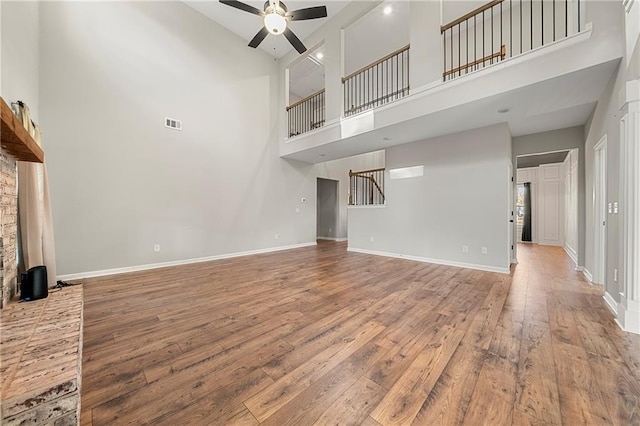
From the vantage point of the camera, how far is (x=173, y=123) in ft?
14.6

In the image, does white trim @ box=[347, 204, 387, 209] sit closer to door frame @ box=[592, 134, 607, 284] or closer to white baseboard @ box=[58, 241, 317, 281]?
white baseboard @ box=[58, 241, 317, 281]

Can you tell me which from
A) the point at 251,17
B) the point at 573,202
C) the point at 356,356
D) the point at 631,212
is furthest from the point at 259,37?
the point at 573,202

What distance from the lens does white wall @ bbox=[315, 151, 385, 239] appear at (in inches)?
314

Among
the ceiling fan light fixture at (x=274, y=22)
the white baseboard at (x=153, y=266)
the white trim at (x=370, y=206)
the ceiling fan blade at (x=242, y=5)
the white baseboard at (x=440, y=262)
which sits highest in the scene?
the ceiling fan blade at (x=242, y=5)

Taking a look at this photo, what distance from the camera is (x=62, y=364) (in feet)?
3.67

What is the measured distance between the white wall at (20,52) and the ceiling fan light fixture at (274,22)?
2553 mm

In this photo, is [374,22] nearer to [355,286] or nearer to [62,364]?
[355,286]

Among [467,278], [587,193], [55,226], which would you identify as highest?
[587,193]

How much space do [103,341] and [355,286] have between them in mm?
2546

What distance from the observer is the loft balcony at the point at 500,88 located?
2430 millimetres

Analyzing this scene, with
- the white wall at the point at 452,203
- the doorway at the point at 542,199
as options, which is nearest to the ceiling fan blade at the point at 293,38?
the white wall at the point at 452,203

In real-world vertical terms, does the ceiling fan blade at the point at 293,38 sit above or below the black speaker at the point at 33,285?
above

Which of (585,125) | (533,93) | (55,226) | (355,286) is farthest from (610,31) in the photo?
(55,226)

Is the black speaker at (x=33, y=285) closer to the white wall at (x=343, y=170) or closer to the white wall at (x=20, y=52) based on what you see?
the white wall at (x=20, y=52)
